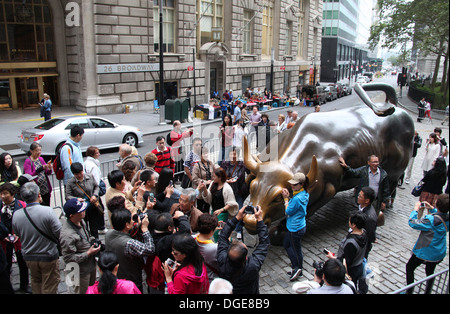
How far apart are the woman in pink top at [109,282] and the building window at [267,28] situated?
39796 millimetres

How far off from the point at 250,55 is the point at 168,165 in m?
30.0

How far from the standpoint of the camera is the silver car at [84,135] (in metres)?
13.4

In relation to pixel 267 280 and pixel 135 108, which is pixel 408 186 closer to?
pixel 267 280

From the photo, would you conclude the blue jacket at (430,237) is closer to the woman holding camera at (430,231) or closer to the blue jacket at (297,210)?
the woman holding camera at (430,231)

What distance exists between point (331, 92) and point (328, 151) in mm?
36369

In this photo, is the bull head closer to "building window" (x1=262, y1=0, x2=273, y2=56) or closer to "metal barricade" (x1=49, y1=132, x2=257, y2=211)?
"metal barricade" (x1=49, y1=132, x2=257, y2=211)

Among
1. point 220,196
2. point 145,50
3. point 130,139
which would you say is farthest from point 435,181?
point 145,50

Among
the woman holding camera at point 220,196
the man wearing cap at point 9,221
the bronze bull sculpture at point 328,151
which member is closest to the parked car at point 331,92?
the bronze bull sculpture at point 328,151

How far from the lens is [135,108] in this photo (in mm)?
26094

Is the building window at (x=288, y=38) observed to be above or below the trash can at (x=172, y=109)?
above

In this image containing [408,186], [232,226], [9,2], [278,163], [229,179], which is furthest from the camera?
[9,2]

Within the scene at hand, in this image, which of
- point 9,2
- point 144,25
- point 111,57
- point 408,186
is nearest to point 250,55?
point 144,25

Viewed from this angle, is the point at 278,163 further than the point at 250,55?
No

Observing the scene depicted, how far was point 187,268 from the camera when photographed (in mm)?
3914
